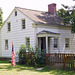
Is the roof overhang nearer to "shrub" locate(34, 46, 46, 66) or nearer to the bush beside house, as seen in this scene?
the bush beside house

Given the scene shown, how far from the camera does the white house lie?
20.3 m

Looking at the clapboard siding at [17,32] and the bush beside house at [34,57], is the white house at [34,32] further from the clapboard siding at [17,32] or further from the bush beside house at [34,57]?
the bush beside house at [34,57]

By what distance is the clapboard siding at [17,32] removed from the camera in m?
21.2

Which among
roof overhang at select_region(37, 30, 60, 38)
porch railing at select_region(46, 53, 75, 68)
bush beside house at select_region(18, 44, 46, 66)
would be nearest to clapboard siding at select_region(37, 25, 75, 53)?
roof overhang at select_region(37, 30, 60, 38)

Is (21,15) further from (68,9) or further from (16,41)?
(68,9)

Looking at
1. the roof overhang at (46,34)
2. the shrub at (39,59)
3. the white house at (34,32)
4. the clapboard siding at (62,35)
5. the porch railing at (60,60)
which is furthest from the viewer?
the clapboard siding at (62,35)

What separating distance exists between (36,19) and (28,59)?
17.5 feet

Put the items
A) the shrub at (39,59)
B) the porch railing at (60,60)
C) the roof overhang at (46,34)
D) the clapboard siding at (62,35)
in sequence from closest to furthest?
the porch railing at (60,60), the shrub at (39,59), the roof overhang at (46,34), the clapboard siding at (62,35)

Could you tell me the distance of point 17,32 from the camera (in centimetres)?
2342

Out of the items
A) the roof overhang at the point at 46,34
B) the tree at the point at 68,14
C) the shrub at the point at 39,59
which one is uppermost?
the tree at the point at 68,14

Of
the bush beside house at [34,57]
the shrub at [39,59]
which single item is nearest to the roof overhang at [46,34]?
the bush beside house at [34,57]

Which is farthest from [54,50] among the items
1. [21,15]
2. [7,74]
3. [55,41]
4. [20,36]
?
[7,74]

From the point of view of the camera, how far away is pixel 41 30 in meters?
20.6

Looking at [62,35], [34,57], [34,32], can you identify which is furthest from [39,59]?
[62,35]
